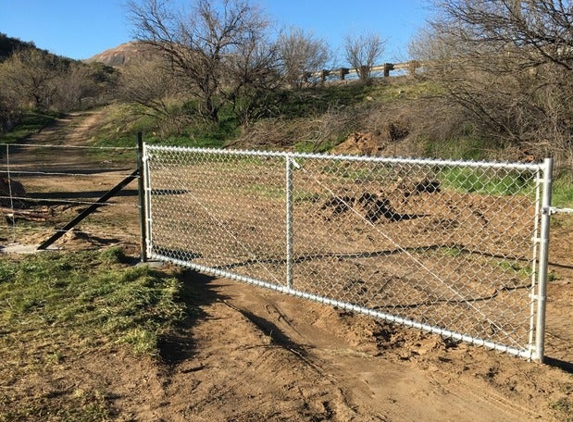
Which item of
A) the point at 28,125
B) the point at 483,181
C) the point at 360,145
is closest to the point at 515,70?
the point at 483,181

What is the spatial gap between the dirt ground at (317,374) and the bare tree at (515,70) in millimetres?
8604

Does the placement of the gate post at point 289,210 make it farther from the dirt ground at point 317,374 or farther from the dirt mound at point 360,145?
the dirt mound at point 360,145

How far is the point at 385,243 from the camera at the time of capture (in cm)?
818

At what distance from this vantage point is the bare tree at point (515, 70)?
1191 centimetres

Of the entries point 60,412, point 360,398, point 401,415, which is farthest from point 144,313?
point 401,415

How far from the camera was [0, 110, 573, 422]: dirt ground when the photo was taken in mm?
3434

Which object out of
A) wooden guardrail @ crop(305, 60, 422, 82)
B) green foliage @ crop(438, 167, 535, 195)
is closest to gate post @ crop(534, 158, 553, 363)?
green foliage @ crop(438, 167, 535, 195)

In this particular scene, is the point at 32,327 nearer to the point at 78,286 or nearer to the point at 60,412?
the point at 78,286

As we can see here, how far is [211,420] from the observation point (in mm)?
3279

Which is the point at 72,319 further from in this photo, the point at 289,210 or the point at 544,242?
the point at 544,242

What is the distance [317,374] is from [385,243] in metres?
4.46

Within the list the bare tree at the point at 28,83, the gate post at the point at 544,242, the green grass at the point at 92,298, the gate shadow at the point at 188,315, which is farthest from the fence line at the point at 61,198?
the bare tree at the point at 28,83

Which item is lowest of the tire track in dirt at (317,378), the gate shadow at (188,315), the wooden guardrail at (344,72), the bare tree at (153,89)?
the tire track in dirt at (317,378)

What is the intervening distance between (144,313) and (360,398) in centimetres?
211
